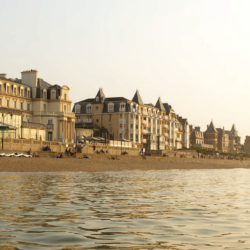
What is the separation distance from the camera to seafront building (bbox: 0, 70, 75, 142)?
89062 millimetres

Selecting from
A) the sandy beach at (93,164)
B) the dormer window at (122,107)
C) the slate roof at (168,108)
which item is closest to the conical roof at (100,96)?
the dormer window at (122,107)

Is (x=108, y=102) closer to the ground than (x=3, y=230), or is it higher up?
higher up

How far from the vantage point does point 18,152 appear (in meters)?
57.0

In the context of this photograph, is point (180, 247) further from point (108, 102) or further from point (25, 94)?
point (108, 102)

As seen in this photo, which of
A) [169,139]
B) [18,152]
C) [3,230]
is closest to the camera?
[3,230]

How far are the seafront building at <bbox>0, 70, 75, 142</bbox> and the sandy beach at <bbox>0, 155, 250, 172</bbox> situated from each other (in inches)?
741

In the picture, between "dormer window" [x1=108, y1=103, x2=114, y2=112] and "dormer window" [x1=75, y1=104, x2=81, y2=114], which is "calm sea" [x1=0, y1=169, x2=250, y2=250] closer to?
"dormer window" [x1=108, y1=103, x2=114, y2=112]

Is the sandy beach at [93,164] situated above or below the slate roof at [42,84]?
below

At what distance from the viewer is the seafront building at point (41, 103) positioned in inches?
3506

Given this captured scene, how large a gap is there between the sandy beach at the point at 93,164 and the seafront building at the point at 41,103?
1883cm

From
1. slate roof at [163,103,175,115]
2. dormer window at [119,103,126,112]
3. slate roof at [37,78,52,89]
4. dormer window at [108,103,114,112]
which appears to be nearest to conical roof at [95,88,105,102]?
dormer window at [108,103,114,112]

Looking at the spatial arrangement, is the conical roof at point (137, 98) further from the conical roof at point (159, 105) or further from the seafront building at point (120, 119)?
the conical roof at point (159, 105)

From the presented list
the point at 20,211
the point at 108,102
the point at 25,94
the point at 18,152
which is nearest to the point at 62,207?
the point at 20,211

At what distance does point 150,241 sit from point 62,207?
7.23m
